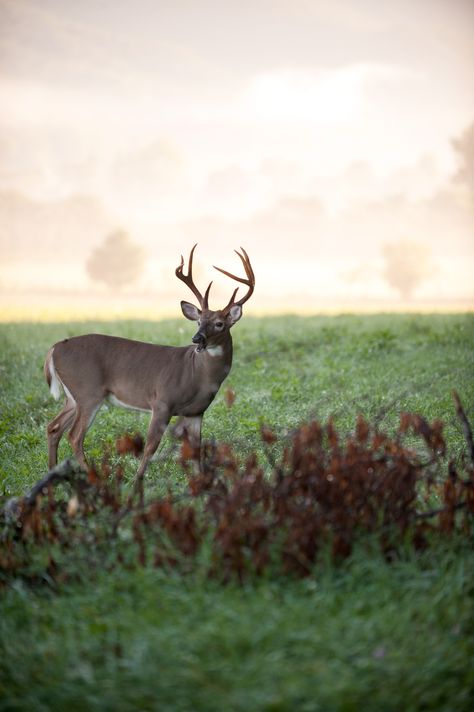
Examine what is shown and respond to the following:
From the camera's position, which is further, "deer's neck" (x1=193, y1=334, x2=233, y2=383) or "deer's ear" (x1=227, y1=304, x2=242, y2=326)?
"deer's neck" (x1=193, y1=334, x2=233, y2=383)

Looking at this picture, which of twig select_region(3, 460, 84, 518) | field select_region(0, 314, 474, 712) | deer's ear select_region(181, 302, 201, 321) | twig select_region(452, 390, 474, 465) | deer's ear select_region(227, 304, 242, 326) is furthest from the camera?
deer's ear select_region(181, 302, 201, 321)

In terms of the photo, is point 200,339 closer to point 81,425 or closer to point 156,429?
point 156,429

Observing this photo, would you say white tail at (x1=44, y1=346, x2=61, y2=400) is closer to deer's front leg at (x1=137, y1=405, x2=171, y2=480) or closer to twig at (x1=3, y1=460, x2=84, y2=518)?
deer's front leg at (x1=137, y1=405, x2=171, y2=480)

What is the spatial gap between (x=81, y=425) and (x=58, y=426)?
0.35 metres

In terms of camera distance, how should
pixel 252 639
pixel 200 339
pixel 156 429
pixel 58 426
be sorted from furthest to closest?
pixel 58 426 < pixel 156 429 < pixel 200 339 < pixel 252 639

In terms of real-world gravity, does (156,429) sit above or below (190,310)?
below

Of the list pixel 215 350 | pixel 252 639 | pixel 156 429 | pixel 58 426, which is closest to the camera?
pixel 252 639

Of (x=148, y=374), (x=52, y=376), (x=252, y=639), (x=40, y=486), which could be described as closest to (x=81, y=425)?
(x=52, y=376)

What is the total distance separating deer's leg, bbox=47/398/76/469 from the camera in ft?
25.1

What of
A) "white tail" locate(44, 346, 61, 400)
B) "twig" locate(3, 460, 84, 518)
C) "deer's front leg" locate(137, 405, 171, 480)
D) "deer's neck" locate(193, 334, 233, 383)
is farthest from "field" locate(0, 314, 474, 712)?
"white tail" locate(44, 346, 61, 400)

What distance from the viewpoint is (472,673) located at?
3.40 m

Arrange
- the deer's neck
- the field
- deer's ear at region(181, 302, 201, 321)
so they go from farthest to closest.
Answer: deer's ear at region(181, 302, 201, 321) → the deer's neck → the field

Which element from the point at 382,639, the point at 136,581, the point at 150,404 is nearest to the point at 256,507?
the point at 136,581

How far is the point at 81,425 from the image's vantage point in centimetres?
753
